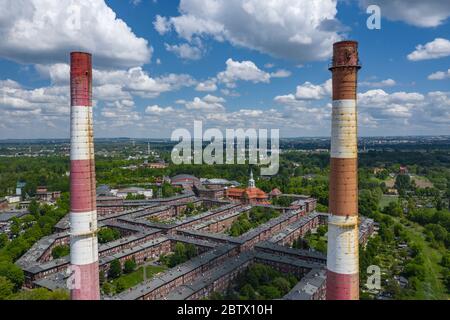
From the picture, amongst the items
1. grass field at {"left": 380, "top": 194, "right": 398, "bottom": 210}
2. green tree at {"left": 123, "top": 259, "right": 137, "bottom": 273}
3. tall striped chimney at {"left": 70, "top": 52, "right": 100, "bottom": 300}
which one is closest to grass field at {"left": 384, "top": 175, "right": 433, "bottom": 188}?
grass field at {"left": 380, "top": 194, "right": 398, "bottom": 210}

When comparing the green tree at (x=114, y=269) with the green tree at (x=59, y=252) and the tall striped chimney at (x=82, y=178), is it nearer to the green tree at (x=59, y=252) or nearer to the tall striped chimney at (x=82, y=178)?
the green tree at (x=59, y=252)

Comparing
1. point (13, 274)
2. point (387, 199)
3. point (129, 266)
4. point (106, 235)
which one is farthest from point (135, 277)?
point (387, 199)

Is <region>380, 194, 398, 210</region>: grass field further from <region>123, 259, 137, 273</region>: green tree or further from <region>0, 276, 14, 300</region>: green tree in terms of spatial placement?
<region>0, 276, 14, 300</region>: green tree

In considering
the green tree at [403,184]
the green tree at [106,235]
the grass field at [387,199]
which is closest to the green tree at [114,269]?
the green tree at [106,235]

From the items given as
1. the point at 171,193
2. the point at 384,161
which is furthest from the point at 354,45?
the point at 384,161

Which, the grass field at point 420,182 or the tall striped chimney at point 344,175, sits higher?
the tall striped chimney at point 344,175
